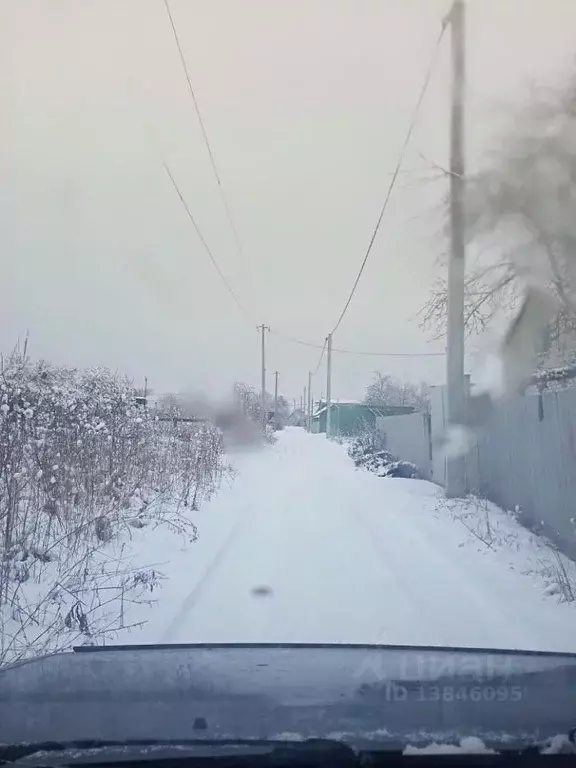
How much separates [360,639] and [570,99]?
33.1 feet

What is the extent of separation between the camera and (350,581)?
24.6 ft

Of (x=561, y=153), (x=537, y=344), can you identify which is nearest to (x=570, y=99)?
(x=561, y=153)

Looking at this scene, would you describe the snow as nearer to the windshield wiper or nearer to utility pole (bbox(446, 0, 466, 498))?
the windshield wiper

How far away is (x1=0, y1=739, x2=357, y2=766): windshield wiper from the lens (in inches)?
94.1

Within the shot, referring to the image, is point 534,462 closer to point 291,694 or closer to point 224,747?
point 291,694

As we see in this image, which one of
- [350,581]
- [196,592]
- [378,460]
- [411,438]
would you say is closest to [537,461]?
[350,581]

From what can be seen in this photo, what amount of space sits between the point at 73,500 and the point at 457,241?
299 inches

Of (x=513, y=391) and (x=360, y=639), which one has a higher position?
(x=513, y=391)

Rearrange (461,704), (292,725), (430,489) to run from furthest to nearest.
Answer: (430,489)
(461,704)
(292,725)

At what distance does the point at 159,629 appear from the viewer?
573cm

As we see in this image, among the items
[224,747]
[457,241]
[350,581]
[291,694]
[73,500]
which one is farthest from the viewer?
[457,241]

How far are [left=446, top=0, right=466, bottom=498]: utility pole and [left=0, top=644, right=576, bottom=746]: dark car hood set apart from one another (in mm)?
9504

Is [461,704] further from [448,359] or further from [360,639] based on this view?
[448,359]

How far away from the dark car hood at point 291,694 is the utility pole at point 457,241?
9.50m
